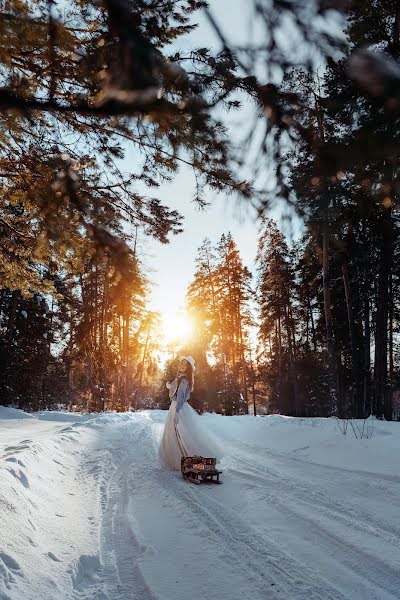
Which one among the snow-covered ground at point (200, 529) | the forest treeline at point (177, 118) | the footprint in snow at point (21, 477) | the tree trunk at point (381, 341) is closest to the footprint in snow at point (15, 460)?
the snow-covered ground at point (200, 529)

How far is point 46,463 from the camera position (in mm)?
7066

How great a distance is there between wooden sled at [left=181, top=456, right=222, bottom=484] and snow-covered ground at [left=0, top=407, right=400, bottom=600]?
22cm

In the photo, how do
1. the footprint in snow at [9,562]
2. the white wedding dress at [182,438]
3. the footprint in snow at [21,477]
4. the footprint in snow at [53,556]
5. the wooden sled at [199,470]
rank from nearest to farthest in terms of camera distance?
1. the footprint in snow at [9,562]
2. the footprint in snow at [53,556]
3. the footprint in snow at [21,477]
4. the wooden sled at [199,470]
5. the white wedding dress at [182,438]

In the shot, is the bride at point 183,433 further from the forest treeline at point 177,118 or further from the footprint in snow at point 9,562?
the footprint in snow at point 9,562

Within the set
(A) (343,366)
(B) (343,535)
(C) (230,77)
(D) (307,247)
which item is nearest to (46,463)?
(B) (343,535)

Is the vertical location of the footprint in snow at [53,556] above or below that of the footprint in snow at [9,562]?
below

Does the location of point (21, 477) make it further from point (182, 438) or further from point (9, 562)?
point (182, 438)

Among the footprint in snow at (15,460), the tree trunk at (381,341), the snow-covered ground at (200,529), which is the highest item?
the tree trunk at (381,341)

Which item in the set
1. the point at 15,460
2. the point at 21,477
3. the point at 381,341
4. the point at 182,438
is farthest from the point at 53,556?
the point at 381,341

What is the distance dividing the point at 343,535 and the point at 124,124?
170 inches

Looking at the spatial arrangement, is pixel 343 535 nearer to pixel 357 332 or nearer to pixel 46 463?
pixel 46 463

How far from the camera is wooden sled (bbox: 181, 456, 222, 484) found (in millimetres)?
6812

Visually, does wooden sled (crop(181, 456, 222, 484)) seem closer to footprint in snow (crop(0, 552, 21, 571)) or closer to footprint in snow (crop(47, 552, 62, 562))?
footprint in snow (crop(47, 552, 62, 562))

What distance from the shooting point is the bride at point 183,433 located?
8.56m
